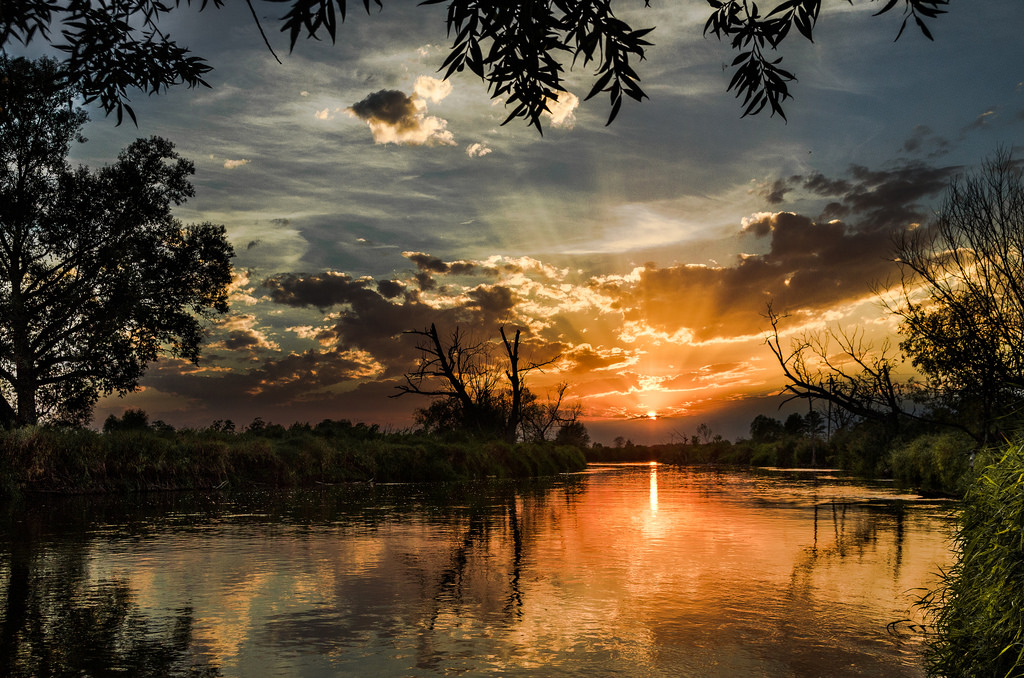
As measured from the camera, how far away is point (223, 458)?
73.6 ft

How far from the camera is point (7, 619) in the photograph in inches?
247

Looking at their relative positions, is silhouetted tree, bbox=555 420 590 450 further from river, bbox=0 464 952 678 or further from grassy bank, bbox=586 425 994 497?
river, bbox=0 464 952 678

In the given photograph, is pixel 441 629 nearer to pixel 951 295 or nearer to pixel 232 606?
Result: pixel 232 606

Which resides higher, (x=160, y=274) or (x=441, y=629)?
(x=160, y=274)

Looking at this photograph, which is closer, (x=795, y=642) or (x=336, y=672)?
(x=336, y=672)

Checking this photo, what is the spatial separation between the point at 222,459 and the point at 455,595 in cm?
1717

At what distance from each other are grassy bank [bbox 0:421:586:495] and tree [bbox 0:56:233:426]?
5128 mm

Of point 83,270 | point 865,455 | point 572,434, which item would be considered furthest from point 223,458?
point 572,434

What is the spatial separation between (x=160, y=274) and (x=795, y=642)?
3110 cm

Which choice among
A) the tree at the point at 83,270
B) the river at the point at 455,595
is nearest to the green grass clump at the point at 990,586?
the river at the point at 455,595

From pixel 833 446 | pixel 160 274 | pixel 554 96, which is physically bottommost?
pixel 833 446

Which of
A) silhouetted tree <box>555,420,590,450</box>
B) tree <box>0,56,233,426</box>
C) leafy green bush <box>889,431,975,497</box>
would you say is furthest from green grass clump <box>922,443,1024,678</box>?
silhouetted tree <box>555,420,590,450</box>

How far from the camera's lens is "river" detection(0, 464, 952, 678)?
5246 mm

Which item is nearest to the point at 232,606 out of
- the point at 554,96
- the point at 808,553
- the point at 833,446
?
the point at 554,96
